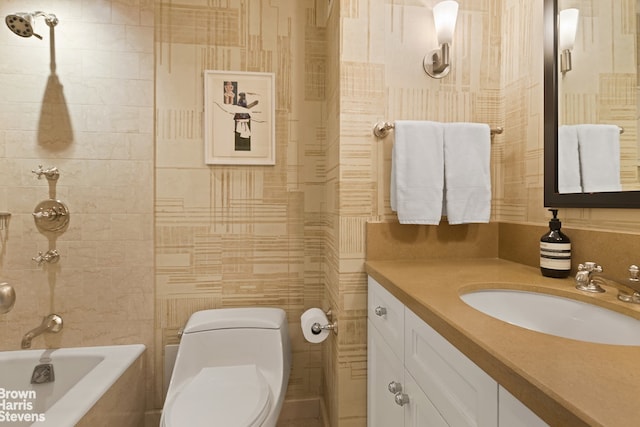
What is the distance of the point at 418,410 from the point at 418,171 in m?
0.76

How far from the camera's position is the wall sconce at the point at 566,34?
100 cm

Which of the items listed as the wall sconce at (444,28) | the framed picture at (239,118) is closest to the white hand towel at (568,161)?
the wall sconce at (444,28)

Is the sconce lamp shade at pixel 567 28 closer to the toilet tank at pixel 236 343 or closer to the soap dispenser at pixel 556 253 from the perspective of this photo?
the soap dispenser at pixel 556 253

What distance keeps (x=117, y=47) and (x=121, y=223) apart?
845 mm

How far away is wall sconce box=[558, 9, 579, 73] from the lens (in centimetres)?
100

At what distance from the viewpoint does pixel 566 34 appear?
102cm

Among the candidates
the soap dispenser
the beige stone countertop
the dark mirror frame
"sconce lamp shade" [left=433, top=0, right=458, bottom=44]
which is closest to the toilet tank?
the beige stone countertop

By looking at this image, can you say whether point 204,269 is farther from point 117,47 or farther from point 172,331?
point 117,47

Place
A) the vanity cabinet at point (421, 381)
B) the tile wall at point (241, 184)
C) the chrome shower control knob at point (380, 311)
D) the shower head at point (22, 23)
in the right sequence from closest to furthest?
the vanity cabinet at point (421, 381) < the chrome shower control knob at point (380, 311) < the shower head at point (22, 23) < the tile wall at point (241, 184)

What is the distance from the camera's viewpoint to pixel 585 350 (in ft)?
1.60

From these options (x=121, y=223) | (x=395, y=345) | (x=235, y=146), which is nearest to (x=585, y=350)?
(x=395, y=345)

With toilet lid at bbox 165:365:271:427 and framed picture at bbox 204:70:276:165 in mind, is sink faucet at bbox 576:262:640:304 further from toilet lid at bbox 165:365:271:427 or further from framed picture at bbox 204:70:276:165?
framed picture at bbox 204:70:276:165

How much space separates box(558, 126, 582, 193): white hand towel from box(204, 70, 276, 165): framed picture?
119 centimetres

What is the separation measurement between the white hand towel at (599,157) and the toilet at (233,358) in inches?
49.6
